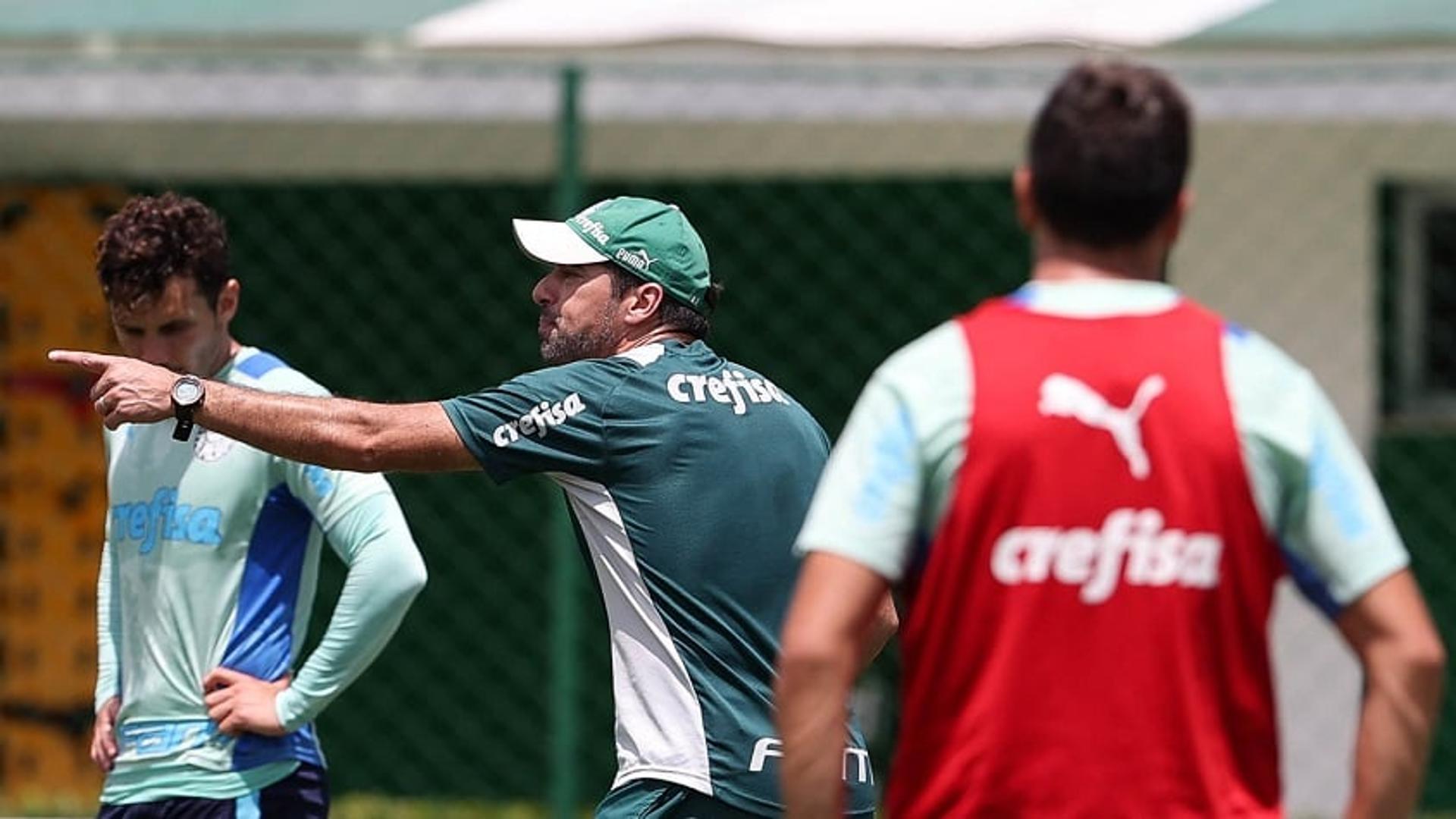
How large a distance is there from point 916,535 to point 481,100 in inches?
218

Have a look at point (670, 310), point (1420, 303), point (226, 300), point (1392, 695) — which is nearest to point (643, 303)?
point (670, 310)

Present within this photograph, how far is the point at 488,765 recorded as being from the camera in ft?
27.7

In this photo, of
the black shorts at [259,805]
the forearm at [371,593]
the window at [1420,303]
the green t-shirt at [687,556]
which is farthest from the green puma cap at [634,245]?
the window at [1420,303]

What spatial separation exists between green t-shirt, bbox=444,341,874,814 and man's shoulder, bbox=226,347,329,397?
0.75m

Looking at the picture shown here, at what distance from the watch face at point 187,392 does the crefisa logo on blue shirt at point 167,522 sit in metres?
0.69

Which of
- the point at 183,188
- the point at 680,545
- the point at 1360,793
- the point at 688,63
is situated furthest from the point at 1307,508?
the point at 183,188

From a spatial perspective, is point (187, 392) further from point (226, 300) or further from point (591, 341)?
point (226, 300)

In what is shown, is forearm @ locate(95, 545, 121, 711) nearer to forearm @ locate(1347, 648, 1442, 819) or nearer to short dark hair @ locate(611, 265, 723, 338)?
short dark hair @ locate(611, 265, 723, 338)

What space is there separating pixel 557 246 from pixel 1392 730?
1847mm

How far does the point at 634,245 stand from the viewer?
412 centimetres

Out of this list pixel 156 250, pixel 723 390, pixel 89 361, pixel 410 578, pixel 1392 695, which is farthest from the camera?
pixel 410 578

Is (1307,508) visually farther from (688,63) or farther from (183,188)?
(183,188)

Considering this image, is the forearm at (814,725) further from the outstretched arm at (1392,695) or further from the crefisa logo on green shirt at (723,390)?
the crefisa logo on green shirt at (723,390)

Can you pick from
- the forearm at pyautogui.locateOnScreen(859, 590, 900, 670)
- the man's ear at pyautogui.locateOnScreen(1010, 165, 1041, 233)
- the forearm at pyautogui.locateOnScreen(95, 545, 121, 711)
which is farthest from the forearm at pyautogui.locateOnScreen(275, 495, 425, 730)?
the man's ear at pyautogui.locateOnScreen(1010, 165, 1041, 233)
